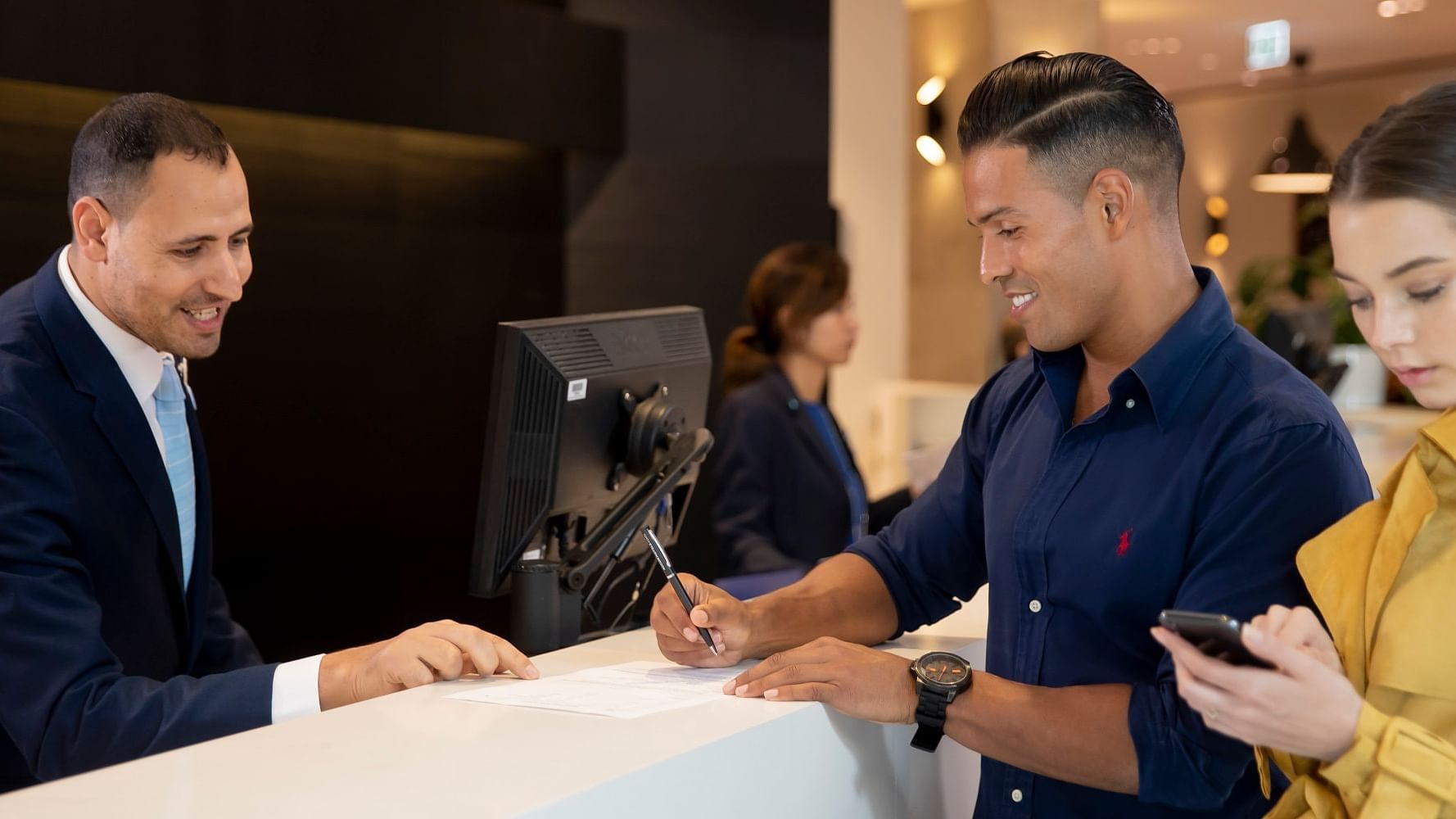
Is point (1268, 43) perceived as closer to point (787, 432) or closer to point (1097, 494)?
point (787, 432)

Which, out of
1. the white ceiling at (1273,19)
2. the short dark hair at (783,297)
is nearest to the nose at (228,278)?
the short dark hair at (783,297)

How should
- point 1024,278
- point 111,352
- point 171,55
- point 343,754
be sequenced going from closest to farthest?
point 343,754
point 1024,278
point 111,352
point 171,55

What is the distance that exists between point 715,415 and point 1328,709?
4112 mm

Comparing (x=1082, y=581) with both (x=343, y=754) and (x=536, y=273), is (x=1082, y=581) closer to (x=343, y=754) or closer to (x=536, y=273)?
(x=343, y=754)

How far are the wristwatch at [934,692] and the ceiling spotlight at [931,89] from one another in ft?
24.6

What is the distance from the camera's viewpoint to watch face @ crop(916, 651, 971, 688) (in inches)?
64.4

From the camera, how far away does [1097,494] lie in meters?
1.71

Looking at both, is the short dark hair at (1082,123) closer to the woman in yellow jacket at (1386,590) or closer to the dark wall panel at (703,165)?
the woman in yellow jacket at (1386,590)

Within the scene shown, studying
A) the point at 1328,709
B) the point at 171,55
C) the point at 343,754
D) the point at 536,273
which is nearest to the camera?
the point at 1328,709

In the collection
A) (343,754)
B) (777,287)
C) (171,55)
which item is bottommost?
(343,754)

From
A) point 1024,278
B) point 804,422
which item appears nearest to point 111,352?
point 1024,278

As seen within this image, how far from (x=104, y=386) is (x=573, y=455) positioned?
2.38 ft

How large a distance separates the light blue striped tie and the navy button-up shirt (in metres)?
1.33

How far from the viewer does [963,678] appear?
1639 mm
